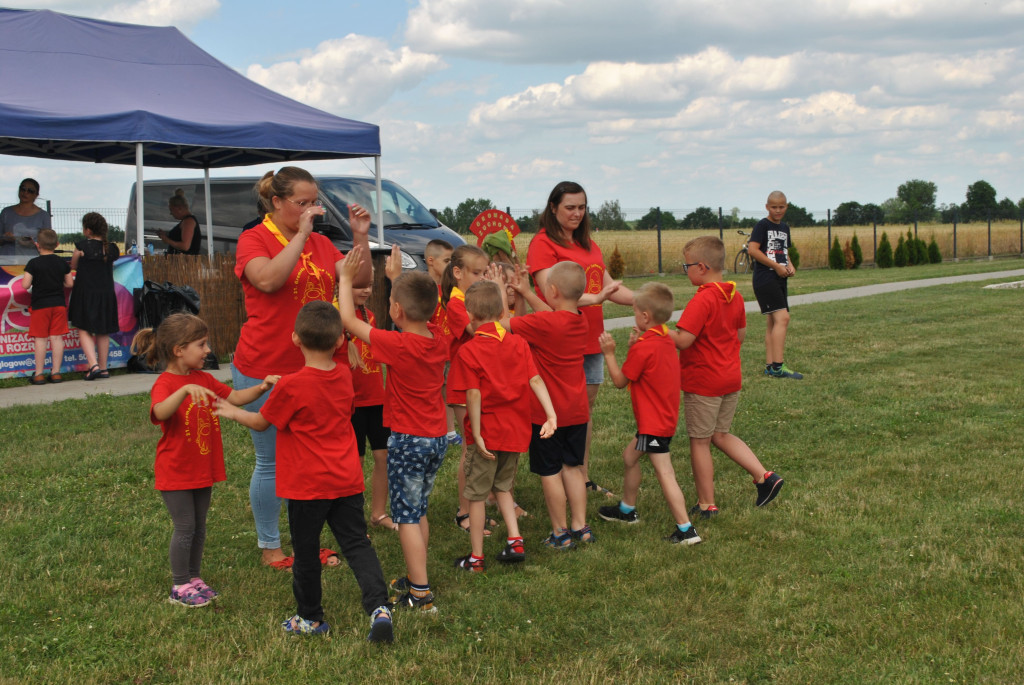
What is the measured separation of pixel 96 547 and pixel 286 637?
5.52 feet

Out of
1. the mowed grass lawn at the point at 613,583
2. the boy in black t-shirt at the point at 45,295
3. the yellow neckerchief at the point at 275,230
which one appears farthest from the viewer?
the boy in black t-shirt at the point at 45,295

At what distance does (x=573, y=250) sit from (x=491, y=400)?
49.4 inches

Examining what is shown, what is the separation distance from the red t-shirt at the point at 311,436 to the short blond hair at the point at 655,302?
185 cm

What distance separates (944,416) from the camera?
762 cm

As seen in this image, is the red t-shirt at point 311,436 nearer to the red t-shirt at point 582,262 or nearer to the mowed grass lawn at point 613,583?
the mowed grass lawn at point 613,583

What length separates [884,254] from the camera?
31.4 metres

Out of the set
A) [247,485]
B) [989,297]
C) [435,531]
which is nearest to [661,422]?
[435,531]

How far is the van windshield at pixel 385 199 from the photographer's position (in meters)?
14.3

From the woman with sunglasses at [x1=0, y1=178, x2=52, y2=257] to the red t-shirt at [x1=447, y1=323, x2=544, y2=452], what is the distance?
8.61m

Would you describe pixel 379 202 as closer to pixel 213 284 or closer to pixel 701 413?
pixel 213 284

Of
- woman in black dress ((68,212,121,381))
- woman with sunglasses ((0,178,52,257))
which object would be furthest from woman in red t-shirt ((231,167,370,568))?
woman with sunglasses ((0,178,52,257))

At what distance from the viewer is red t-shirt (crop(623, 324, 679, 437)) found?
4980 mm

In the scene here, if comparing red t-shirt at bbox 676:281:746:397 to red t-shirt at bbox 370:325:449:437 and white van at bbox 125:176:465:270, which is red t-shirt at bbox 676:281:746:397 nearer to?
red t-shirt at bbox 370:325:449:437

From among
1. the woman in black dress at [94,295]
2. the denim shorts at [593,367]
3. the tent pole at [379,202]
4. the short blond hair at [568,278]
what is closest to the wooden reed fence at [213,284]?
the woman in black dress at [94,295]
